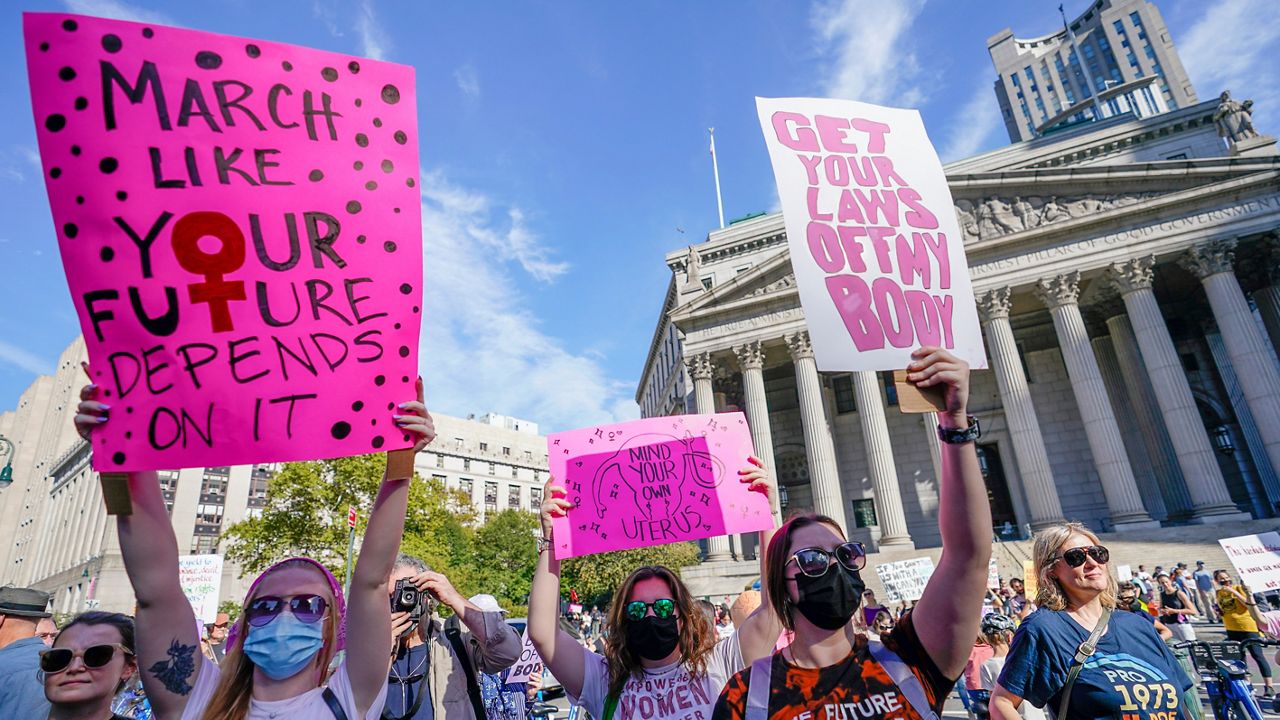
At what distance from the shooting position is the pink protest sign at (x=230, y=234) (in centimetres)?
229

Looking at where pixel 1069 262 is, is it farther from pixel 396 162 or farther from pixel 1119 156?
pixel 396 162

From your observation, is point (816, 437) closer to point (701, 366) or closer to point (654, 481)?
point (701, 366)

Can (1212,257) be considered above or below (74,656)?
above

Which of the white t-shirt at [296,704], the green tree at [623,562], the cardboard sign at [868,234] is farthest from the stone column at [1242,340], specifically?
the white t-shirt at [296,704]

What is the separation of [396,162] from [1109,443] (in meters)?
28.4

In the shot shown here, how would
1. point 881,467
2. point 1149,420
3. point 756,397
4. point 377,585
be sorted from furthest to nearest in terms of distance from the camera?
point 756,397, point 1149,420, point 881,467, point 377,585

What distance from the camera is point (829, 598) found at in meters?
2.39

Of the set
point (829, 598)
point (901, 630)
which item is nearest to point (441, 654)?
point (829, 598)

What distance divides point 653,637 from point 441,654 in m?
1.86

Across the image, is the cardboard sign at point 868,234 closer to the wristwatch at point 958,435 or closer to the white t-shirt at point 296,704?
the wristwatch at point 958,435

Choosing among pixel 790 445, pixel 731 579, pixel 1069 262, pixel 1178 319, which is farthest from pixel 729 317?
pixel 1178 319

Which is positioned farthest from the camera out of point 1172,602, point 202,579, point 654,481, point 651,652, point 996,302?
point 996,302

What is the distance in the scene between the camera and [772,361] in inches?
1278

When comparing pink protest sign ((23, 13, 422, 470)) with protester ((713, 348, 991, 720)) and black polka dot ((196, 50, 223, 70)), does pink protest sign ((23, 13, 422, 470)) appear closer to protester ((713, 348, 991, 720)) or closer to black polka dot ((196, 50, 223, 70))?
black polka dot ((196, 50, 223, 70))
